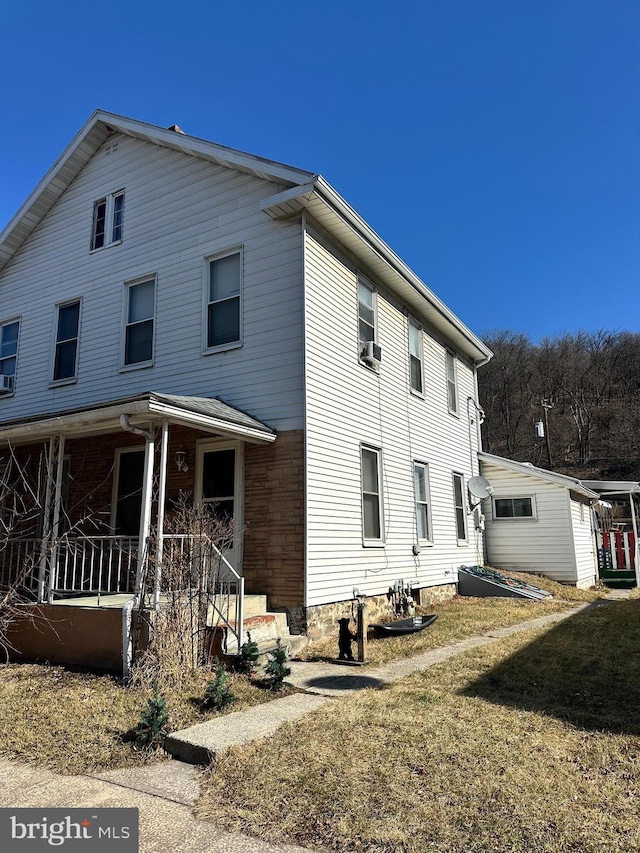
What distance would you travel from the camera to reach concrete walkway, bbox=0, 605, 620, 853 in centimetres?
331

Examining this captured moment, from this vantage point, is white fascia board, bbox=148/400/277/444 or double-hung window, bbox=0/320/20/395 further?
double-hung window, bbox=0/320/20/395

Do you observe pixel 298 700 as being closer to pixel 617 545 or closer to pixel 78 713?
pixel 78 713

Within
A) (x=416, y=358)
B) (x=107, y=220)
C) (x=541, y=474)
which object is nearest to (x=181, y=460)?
(x=107, y=220)

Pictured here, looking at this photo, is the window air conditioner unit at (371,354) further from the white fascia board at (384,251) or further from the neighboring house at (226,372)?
the white fascia board at (384,251)

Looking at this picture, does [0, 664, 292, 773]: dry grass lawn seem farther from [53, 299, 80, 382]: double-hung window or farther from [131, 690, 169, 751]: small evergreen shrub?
[53, 299, 80, 382]: double-hung window

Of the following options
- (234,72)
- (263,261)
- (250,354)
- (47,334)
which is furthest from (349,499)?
(234,72)

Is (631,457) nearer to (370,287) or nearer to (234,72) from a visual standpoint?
(370,287)

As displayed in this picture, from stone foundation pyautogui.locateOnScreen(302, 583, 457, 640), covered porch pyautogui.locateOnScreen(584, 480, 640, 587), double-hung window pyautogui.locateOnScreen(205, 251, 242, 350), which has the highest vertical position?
double-hung window pyautogui.locateOnScreen(205, 251, 242, 350)

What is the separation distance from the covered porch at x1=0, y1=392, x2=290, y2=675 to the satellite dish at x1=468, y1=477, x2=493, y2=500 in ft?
25.4

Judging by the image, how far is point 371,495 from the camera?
10.9 m

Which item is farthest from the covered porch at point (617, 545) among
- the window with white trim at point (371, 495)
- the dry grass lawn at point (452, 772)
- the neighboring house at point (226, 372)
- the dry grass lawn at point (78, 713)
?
the dry grass lawn at point (78, 713)

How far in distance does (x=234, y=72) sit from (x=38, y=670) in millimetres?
11074

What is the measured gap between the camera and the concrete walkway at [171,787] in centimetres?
331
